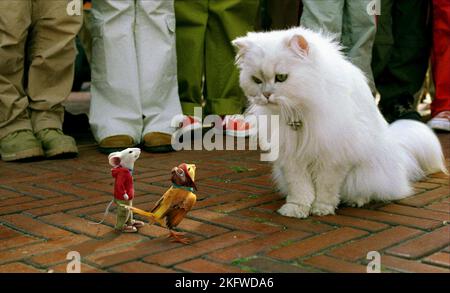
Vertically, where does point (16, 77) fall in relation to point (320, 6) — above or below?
below

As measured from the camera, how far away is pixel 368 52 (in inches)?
164

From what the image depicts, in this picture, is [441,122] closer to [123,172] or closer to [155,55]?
[155,55]

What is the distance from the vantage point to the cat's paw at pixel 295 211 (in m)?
2.42

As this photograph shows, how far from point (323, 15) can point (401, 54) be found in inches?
44.3

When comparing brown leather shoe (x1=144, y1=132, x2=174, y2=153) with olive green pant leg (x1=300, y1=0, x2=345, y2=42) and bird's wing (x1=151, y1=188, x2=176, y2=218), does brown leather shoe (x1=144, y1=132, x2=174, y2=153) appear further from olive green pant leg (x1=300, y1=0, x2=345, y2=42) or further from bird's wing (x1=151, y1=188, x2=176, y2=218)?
bird's wing (x1=151, y1=188, x2=176, y2=218)

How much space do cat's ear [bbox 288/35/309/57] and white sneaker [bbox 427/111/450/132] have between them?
263 cm

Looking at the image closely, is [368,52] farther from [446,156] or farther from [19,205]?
[19,205]

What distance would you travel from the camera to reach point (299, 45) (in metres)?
2.22

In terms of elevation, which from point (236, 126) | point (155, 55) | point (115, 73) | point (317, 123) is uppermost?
point (155, 55)

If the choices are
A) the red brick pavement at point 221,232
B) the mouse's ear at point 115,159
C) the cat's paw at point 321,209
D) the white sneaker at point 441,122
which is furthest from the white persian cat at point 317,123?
the white sneaker at point 441,122

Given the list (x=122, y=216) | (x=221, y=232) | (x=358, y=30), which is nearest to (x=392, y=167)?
(x=221, y=232)

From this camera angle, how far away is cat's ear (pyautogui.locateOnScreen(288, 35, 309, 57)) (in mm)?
2211

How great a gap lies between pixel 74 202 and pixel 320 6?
2180 mm
